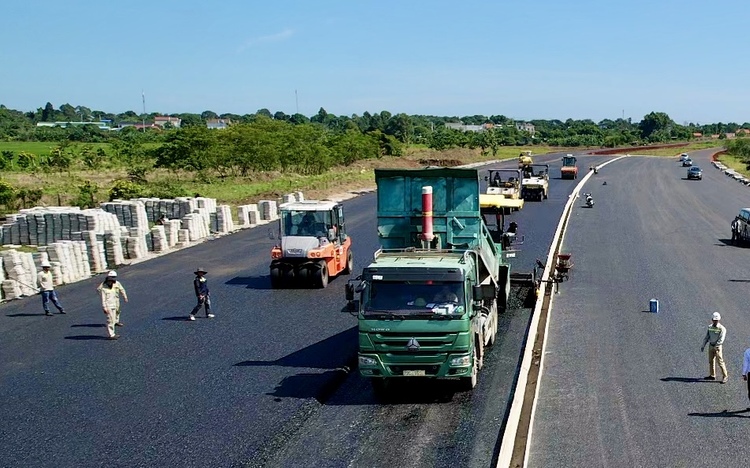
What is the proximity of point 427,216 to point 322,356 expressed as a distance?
161 inches

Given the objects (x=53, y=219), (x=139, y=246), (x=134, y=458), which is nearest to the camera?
(x=134, y=458)

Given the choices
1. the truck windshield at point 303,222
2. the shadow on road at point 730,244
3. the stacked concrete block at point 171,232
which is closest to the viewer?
the truck windshield at point 303,222

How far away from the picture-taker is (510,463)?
11.5 m

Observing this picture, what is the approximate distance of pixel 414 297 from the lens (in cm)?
1444

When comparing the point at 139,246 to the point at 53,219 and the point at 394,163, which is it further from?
the point at 394,163

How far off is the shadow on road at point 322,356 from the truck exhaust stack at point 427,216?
300 centimetres

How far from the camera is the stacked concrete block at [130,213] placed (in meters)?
39.1

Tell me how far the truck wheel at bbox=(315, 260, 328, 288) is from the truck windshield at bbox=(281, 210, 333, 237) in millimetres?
1124

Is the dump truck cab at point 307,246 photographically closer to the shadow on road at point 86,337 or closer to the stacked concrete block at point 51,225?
the shadow on road at point 86,337

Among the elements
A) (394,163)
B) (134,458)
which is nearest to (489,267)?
(134,458)

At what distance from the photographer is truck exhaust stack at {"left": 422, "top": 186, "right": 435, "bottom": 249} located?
62.6 feet

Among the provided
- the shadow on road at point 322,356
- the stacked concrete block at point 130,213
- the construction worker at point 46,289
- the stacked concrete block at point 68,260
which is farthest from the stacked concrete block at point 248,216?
the shadow on road at point 322,356

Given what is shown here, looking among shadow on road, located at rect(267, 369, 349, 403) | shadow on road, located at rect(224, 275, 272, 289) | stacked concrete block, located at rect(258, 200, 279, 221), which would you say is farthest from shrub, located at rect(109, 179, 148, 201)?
shadow on road, located at rect(267, 369, 349, 403)

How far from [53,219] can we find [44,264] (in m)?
14.9
